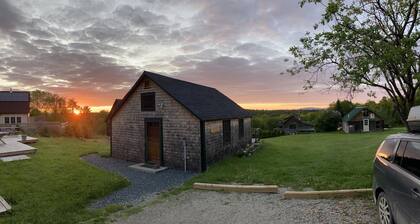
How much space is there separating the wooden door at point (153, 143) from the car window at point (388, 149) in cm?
1123

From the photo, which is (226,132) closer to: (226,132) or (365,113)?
(226,132)

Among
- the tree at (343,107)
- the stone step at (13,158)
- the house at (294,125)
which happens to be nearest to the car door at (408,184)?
the stone step at (13,158)

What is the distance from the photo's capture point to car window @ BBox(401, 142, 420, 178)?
13.1ft

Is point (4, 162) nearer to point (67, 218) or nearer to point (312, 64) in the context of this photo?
point (67, 218)

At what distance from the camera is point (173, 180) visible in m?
11.7

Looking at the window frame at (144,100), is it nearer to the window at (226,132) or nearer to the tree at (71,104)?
the window at (226,132)

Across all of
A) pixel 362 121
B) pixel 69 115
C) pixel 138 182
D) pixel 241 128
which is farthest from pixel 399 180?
pixel 362 121

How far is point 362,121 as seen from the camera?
47250 millimetres

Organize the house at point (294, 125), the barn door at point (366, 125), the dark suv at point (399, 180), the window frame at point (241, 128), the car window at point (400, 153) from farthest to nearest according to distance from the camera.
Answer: the house at point (294, 125)
the barn door at point (366, 125)
the window frame at point (241, 128)
the car window at point (400, 153)
the dark suv at point (399, 180)

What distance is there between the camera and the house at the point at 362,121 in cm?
4622

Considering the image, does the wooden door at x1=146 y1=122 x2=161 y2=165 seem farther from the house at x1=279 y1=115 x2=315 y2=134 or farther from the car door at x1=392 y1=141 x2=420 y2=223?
the house at x1=279 y1=115 x2=315 y2=134

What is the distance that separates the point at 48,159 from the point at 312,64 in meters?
13.1

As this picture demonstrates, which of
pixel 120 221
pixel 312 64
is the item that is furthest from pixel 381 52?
pixel 120 221

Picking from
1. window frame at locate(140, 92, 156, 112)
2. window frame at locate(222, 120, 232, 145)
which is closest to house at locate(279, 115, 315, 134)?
window frame at locate(222, 120, 232, 145)
